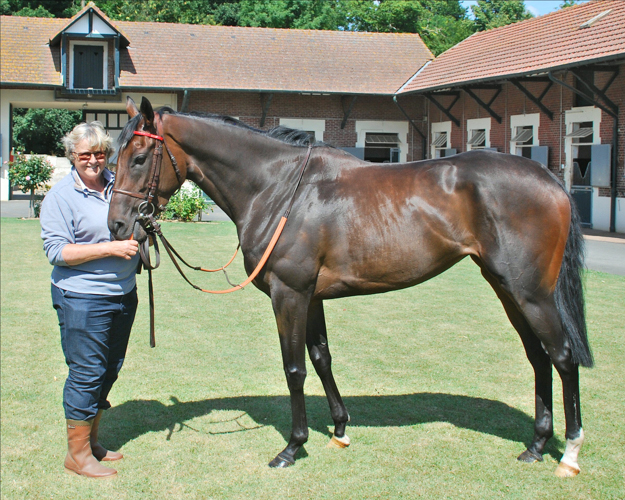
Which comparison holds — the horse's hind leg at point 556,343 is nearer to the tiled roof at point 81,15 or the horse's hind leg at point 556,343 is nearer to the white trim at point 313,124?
the white trim at point 313,124

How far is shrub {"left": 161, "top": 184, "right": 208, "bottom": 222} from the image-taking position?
1850 centimetres

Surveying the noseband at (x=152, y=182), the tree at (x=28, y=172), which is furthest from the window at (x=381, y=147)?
the noseband at (x=152, y=182)

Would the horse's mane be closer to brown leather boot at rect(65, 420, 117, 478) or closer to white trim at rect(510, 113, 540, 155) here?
brown leather boot at rect(65, 420, 117, 478)

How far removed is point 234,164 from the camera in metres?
3.90

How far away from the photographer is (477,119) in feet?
76.9

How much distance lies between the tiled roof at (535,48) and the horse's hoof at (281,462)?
14641mm

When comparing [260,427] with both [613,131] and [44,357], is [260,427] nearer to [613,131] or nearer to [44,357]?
[44,357]

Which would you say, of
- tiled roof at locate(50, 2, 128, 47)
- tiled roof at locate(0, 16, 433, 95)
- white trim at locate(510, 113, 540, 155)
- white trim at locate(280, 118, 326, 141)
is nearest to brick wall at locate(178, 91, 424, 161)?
white trim at locate(280, 118, 326, 141)

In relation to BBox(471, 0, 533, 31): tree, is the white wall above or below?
below

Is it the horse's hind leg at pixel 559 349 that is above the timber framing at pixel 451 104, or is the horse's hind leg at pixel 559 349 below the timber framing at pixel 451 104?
below

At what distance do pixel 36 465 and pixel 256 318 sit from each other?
391cm

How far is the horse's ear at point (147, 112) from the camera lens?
11.4 feet

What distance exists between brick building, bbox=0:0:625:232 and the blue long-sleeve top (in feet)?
52.6

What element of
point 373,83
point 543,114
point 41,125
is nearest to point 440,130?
point 373,83
